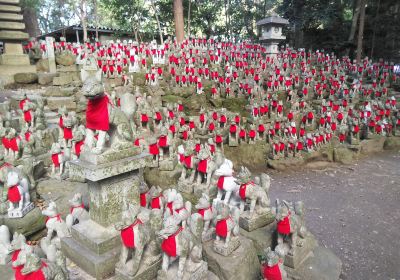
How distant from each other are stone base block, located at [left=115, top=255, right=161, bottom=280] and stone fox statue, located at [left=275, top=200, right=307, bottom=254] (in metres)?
1.85

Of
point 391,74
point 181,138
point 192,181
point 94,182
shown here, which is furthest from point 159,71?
point 391,74

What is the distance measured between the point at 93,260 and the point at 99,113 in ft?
5.57

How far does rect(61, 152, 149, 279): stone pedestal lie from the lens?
136 inches

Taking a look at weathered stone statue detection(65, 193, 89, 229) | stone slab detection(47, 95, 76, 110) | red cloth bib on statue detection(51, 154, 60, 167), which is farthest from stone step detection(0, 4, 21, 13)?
weathered stone statue detection(65, 193, 89, 229)

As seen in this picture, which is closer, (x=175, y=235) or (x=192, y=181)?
(x=175, y=235)

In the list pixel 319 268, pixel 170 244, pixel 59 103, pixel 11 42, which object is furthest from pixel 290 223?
pixel 11 42

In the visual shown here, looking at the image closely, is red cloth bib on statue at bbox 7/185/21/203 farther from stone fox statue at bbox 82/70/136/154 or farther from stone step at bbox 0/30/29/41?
stone step at bbox 0/30/29/41

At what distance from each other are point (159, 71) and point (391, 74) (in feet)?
44.6

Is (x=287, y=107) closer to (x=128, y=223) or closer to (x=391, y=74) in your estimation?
(x=391, y=74)

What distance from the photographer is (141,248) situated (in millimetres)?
3293

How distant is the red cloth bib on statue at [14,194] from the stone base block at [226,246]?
3.28m

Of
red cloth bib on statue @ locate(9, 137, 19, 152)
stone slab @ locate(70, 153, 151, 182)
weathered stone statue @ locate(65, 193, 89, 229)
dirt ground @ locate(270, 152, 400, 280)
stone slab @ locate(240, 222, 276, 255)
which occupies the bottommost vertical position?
dirt ground @ locate(270, 152, 400, 280)

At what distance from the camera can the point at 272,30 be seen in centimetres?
1652

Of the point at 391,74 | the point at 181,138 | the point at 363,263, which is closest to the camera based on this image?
the point at 363,263
